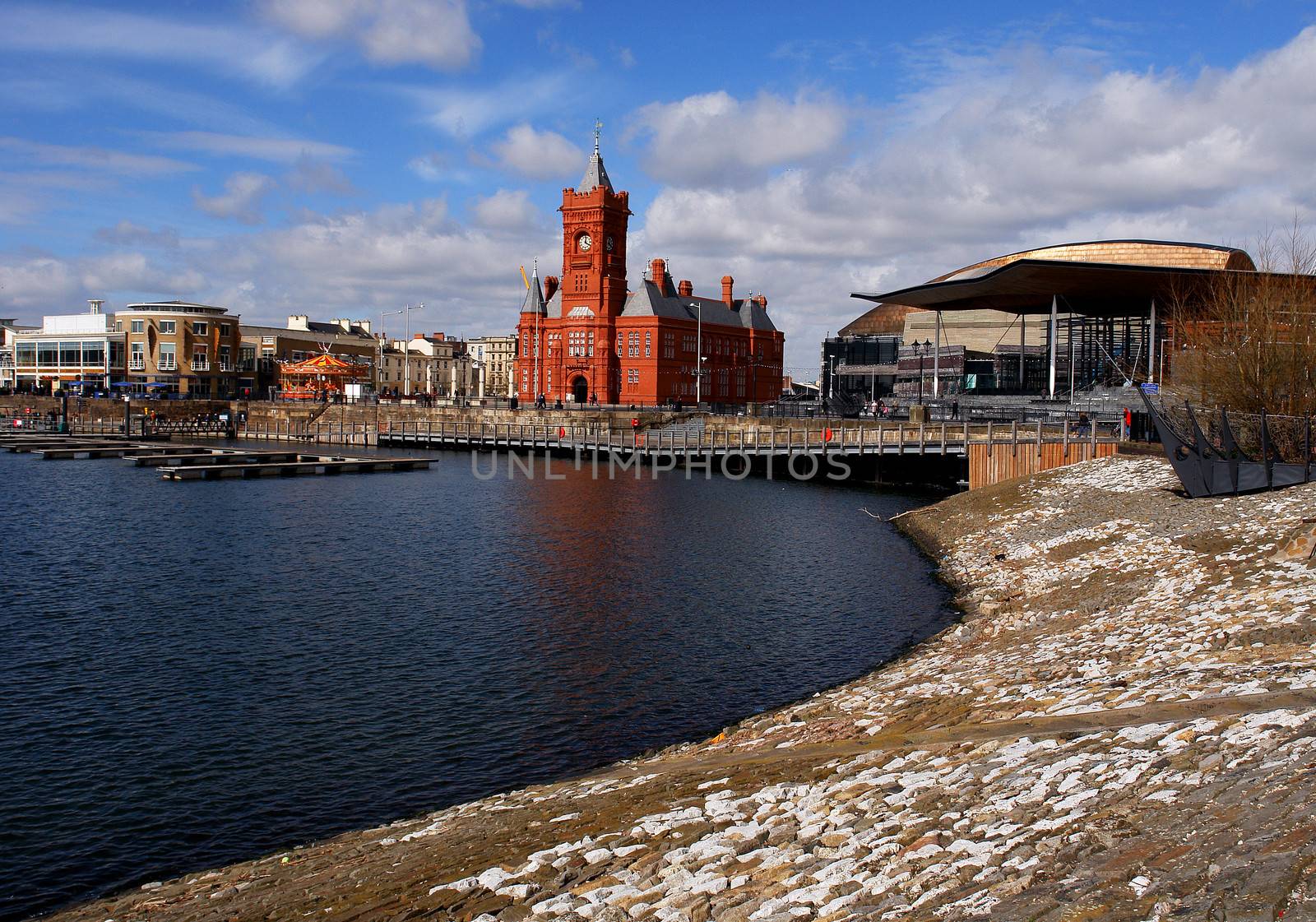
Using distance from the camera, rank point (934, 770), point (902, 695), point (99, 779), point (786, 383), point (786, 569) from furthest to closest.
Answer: point (786, 383) → point (786, 569) → point (902, 695) → point (99, 779) → point (934, 770)

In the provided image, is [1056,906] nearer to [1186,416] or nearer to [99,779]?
[99,779]

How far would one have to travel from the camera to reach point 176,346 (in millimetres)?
132125

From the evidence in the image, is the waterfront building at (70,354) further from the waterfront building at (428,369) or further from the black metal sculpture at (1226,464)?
the black metal sculpture at (1226,464)

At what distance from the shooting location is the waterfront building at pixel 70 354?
13612 centimetres

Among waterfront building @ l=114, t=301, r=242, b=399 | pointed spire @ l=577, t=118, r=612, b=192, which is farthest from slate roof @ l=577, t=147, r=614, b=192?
waterfront building @ l=114, t=301, r=242, b=399

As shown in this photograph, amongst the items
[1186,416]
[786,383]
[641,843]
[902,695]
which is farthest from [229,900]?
[786,383]

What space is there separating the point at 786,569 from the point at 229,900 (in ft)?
74.7

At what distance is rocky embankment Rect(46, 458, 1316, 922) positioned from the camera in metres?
7.93

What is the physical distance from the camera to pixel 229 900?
11.1 meters

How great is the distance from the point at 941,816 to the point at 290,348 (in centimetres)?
15440

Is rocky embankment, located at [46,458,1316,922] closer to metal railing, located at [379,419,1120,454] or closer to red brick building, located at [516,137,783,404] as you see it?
metal railing, located at [379,419,1120,454]

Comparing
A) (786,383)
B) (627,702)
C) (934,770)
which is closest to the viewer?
(934,770)

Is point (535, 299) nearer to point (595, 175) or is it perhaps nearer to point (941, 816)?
point (595, 175)

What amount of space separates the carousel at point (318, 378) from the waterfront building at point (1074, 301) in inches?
2396
